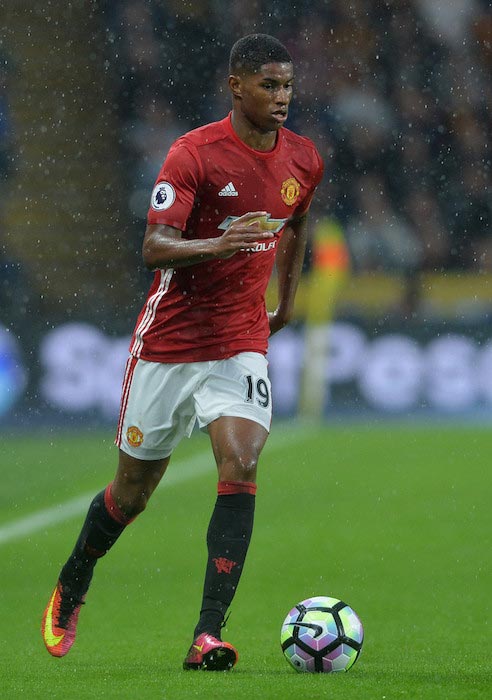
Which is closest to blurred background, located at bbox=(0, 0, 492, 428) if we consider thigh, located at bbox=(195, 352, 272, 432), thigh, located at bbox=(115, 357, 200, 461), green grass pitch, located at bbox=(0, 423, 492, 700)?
green grass pitch, located at bbox=(0, 423, 492, 700)

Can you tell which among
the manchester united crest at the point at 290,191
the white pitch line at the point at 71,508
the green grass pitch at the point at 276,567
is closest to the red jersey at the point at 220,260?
the manchester united crest at the point at 290,191

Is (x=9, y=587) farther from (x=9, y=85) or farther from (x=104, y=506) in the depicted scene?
(x=9, y=85)

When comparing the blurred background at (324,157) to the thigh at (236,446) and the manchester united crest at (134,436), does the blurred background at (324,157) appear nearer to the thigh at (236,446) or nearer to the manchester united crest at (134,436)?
the manchester united crest at (134,436)

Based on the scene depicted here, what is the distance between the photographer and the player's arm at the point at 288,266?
5.63 m

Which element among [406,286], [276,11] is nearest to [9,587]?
[406,286]

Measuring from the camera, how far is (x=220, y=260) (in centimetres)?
513

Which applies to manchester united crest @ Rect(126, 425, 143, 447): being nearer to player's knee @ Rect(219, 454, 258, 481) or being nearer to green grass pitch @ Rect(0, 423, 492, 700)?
player's knee @ Rect(219, 454, 258, 481)

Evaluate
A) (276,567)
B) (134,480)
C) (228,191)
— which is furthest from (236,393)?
(276,567)

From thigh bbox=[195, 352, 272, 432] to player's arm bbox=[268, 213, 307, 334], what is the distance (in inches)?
21.7

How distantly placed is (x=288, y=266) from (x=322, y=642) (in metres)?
1.60

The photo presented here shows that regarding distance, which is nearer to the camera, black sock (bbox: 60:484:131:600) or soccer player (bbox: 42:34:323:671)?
soccer player (bbox: 42:34:323:671)

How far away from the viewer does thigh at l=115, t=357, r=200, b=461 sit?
16.9 ft

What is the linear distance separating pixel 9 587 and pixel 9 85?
1045 centimetres

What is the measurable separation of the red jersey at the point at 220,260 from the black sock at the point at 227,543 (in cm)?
53
